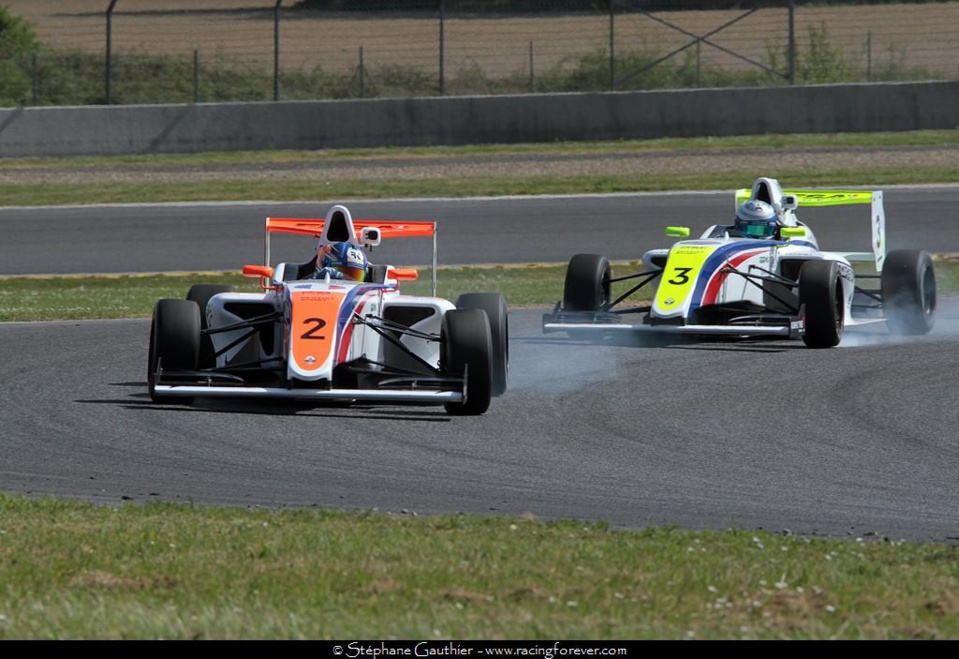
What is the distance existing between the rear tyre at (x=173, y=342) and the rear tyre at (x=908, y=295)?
7196 mm

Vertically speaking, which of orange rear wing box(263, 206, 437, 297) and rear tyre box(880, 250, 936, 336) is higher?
orange rear wing box(263, 206, 437, 297)

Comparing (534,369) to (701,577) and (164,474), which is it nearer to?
(164,474)

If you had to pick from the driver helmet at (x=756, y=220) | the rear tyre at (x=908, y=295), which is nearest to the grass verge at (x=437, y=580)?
the driver helmet at (x=756, y=220)

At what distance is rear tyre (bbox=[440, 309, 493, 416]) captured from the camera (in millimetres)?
11305

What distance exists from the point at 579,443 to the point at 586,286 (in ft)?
17.5

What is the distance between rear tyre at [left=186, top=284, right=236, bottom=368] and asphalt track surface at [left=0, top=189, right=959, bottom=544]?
337mm

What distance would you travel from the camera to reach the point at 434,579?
267 inches

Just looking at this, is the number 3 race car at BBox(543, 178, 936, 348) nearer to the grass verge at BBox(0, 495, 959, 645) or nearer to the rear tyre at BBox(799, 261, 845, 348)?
the rear tyre at BBox(799, 261, 845, 348)

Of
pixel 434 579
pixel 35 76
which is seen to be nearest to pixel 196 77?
pixel 35 76

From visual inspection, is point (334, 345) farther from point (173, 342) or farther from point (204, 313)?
point (204, 313)
